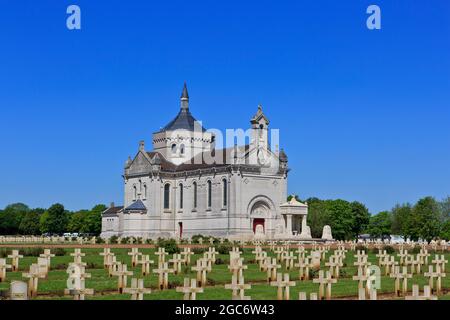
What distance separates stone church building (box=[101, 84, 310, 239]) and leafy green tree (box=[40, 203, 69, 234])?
47.4 m

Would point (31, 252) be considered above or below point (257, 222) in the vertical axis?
below

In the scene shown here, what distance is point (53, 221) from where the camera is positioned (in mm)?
145000

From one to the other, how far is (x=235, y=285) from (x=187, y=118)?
8301 centimetres

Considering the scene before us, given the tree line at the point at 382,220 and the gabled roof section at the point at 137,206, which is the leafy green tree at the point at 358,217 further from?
the gabled roof section at the point at 137,206

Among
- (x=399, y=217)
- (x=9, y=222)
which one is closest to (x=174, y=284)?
(x=399, y=217)

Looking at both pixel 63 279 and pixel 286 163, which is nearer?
pixel 63 279

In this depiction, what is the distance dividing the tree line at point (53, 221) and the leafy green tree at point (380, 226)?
164ft

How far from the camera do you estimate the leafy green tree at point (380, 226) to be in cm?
13438

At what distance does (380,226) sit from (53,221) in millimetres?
62836

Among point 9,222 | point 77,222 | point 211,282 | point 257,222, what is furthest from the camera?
point 9,222

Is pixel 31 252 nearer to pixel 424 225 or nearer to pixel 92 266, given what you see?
pixel 92 266
